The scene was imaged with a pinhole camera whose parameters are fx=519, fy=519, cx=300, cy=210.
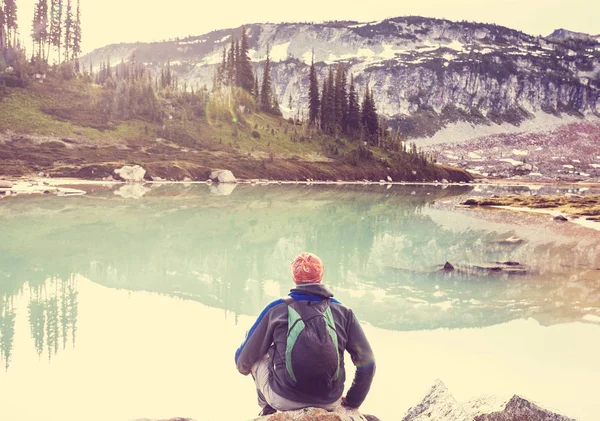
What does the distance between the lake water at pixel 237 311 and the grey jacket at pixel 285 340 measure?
1593 mm

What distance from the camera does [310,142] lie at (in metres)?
91.8

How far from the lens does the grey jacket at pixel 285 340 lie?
14.9 feet

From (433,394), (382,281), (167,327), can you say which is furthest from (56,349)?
(382,281)

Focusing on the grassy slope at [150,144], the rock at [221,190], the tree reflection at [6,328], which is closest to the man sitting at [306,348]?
the tree reflection at [6,328]

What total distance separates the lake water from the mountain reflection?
0.29ft

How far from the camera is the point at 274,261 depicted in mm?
17656

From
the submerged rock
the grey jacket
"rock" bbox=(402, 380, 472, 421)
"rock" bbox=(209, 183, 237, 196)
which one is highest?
the grey jacket

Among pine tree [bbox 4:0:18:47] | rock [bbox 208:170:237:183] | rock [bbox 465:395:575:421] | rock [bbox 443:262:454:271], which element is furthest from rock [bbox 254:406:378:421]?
pine tree [bbox 4:0:18:47]

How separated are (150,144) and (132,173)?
1203 cm

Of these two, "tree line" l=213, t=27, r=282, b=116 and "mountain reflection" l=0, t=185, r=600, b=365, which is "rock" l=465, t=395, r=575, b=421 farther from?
"tree line" l=213, t=27, r=282, b=116

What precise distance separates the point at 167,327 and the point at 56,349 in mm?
2031

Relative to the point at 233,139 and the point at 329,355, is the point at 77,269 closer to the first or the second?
the point at 329,355

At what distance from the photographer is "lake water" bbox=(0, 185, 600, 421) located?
6844 mm

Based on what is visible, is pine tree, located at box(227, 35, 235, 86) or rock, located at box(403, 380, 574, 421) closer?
rock, located at box(403, 380, 574, 421)
